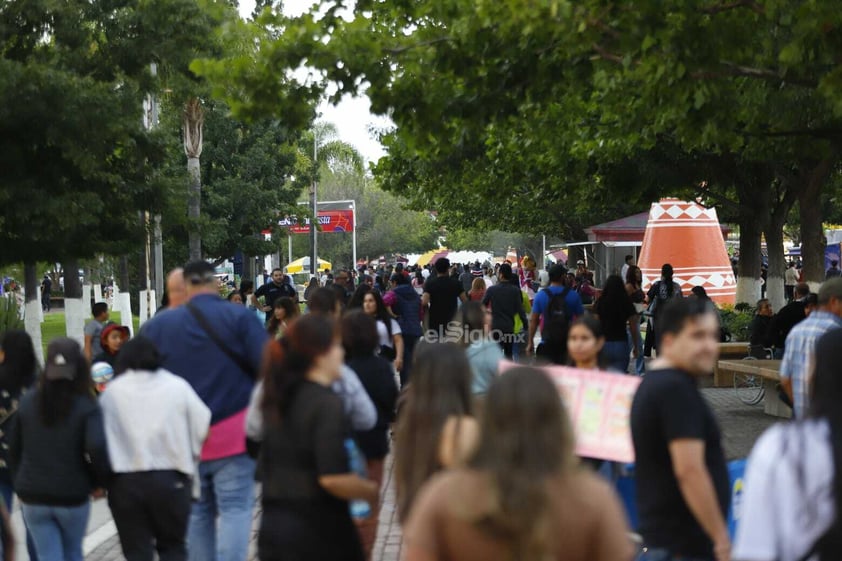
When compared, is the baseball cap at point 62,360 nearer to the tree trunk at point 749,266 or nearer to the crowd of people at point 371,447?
the crowd of people at point 371,447

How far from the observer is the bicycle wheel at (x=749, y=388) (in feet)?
56.8

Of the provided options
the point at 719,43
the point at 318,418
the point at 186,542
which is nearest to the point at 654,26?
the point at 719,43

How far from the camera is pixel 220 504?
21.4 ft

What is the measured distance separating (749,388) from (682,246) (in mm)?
13161

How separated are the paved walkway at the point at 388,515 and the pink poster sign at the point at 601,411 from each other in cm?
204

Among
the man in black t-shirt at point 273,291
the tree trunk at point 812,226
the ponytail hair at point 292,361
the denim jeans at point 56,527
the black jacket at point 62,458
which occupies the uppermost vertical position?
the tree trunk at point 812,226

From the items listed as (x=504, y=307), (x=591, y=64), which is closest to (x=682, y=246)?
(x=504, y=307)

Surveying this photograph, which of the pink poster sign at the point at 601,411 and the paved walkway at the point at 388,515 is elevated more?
the pink poster sign at the point at 601,411

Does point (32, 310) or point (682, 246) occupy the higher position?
point (682, 246)

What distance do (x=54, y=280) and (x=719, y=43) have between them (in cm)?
6893

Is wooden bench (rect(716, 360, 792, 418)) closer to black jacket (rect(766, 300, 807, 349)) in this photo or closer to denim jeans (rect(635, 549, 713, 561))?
black jacket (rect(766, 300, 807, 349))

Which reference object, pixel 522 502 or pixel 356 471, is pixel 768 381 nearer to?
pixel 356 471

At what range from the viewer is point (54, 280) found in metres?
76.4

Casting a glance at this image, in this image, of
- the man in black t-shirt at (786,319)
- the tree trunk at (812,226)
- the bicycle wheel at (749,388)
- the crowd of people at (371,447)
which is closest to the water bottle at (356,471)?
the crowd of people at (371,447)
